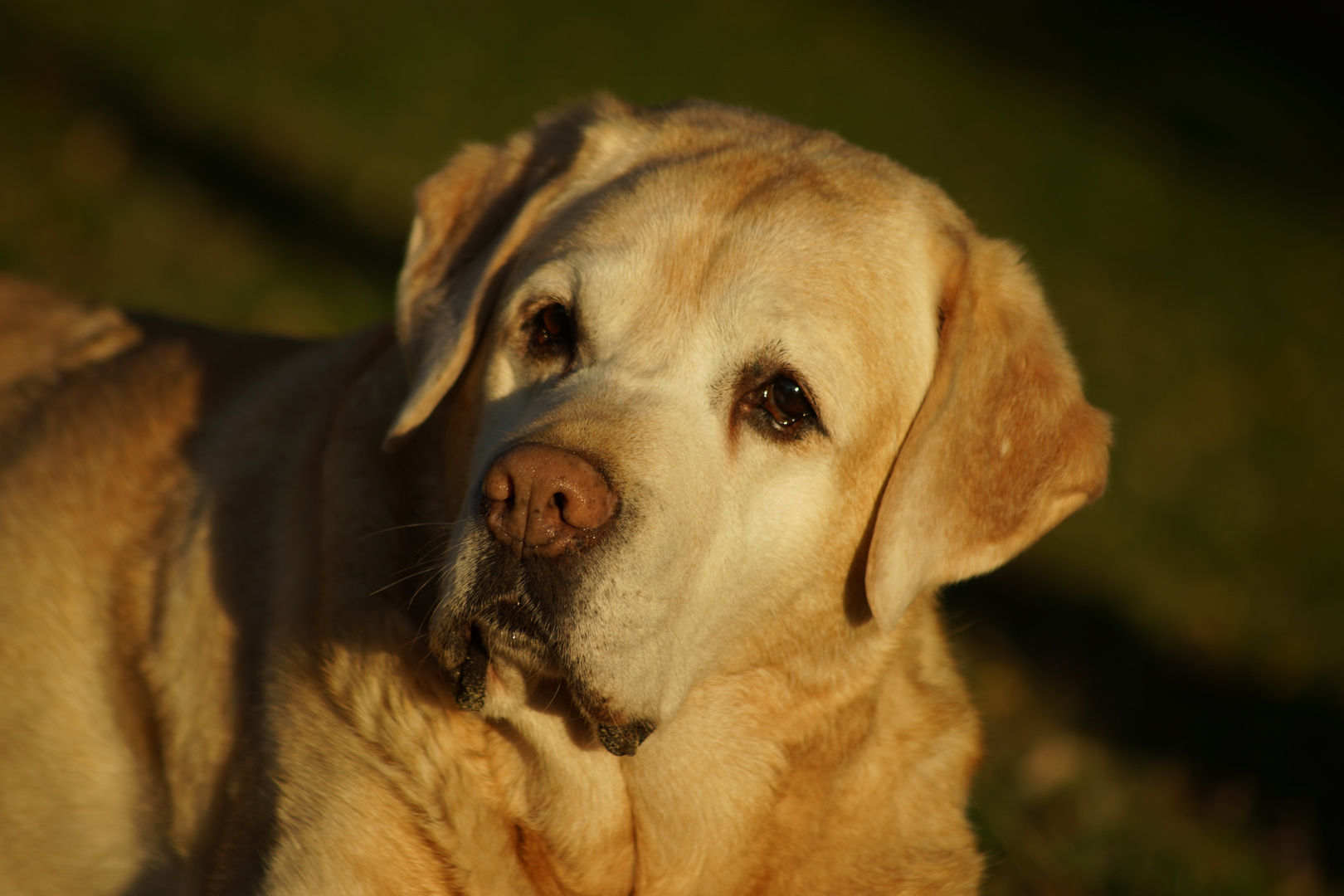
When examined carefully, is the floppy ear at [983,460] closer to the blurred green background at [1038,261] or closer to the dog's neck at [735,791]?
the dog's neck at [735,791]

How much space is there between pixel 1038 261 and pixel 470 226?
10.2 m

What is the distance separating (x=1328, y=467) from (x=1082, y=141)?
28.2 ft

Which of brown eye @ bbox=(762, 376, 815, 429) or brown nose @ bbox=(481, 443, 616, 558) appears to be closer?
brown nose @ bbox=(481, 443, 616, 558)

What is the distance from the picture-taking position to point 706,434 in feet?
A: 8.83

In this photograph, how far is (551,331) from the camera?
113 inches

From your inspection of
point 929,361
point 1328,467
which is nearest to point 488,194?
point 929,361

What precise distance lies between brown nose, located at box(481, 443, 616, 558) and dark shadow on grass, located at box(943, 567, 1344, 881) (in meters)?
2.83

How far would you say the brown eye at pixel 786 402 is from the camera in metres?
2.74

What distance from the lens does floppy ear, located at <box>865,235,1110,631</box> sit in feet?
9.03

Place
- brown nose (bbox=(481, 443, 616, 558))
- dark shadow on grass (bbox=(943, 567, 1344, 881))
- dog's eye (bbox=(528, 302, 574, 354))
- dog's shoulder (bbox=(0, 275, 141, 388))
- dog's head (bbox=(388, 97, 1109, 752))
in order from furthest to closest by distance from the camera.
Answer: dark shadow on grass (bbox=(943, 567, 1344, 881)) → dog's shoulder (bbox=(0, 275, 141, 388)) → dog's eye (bbox=(528, 302, 574, 354)) → dog's head (bbox=(388, 97, 1109, 752)) → brown nose (bbox=(481, 443, 616, 558))

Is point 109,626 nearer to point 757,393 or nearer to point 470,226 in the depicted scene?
point 470,226

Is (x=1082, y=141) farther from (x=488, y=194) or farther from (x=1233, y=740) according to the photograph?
(x=488, y=194)

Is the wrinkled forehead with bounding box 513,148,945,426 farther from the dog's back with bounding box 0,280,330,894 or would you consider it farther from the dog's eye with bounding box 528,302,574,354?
the dog's back with bounding box 0,280,330,894

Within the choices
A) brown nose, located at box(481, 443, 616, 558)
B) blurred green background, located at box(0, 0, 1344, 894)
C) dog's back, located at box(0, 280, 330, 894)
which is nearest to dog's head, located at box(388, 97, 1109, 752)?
brown nose, located at box(481, 443, 616, 558)
